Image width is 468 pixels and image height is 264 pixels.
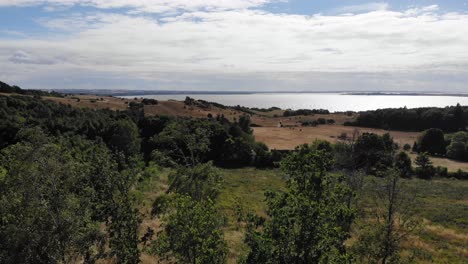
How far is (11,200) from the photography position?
16.4m

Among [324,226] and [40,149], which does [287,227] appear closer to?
[324,226]

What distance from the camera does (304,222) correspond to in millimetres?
12859

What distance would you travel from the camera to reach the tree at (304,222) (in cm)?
1291

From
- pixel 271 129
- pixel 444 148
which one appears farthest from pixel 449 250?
pixel 271 129

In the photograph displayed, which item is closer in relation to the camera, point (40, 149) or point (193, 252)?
point (193, 252)

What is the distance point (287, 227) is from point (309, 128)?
111m

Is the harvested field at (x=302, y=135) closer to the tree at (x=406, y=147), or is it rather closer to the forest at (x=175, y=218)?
the tree at (x=406, y=147)

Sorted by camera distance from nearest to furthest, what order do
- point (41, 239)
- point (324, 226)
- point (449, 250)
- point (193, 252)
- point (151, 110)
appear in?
point (324, 226)
point (193, 252)
point (41, 239)
point (449, 250)
point (151, 110)

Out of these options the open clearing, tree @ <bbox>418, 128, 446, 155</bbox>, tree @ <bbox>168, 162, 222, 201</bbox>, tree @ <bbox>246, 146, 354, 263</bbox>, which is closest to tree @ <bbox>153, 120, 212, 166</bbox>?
tree @ <bbox>168, 162, 222, 201</bbox>

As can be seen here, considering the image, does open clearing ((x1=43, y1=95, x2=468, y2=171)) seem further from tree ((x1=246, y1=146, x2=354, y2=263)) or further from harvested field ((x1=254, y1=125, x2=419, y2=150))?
tree ((x1=246, y1=146, x2=354, y2=263))

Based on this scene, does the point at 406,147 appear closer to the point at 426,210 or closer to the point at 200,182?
the point at 426,210

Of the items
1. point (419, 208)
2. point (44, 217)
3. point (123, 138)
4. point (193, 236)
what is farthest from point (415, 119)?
point (44, 217)

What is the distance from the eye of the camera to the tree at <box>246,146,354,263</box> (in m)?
12.9

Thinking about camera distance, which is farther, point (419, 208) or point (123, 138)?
point (123, 138)
